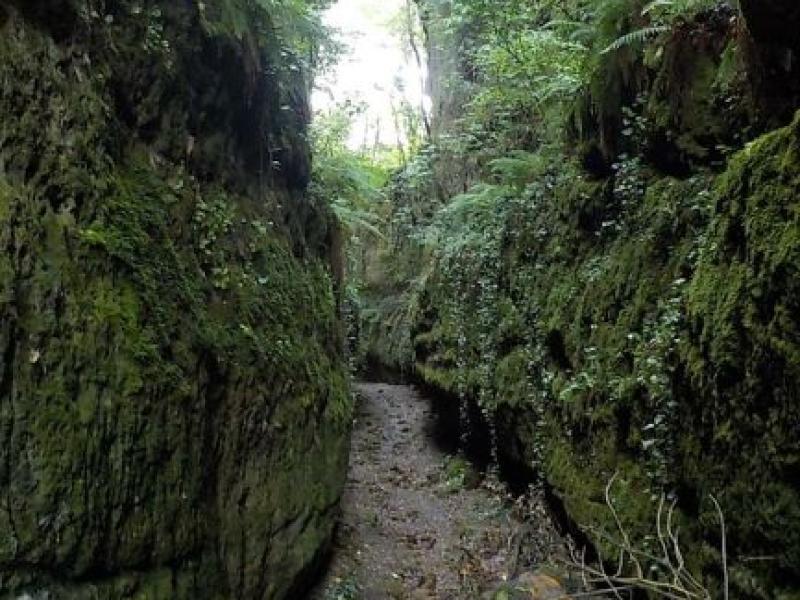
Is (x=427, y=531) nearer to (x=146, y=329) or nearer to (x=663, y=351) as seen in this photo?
(x=663, y=351)

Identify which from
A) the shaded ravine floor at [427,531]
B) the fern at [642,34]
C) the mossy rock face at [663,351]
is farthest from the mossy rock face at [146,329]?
the fern at [642,34]

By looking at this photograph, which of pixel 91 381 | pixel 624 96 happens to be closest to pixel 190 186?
pixel 91 381

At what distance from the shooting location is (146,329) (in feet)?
14.1

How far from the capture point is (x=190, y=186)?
5.59 meters

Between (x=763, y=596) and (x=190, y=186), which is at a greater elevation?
(x=190, y=186)

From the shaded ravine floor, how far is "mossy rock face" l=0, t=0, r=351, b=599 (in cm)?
91

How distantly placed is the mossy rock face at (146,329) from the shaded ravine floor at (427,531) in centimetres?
91

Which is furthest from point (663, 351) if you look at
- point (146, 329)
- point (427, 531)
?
point (427, 531)

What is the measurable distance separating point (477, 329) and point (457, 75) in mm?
8739

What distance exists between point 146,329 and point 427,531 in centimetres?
545

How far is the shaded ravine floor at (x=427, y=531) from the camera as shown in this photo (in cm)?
663

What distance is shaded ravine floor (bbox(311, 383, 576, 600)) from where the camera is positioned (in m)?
6.63

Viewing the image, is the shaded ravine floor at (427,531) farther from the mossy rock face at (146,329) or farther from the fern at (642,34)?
the fern at (642,34)

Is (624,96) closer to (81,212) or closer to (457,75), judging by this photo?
(81,212)
